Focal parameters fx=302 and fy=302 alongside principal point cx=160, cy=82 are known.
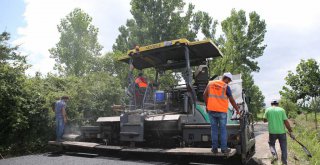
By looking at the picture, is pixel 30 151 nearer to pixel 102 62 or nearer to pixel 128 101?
pixel 128 101

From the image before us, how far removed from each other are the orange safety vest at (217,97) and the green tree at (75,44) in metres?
31.3

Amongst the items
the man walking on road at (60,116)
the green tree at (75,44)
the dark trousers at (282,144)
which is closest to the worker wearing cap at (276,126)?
the dark trousers at (282,144)

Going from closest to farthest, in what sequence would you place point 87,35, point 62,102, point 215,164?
point 215,164, point 62,102, point 87,35

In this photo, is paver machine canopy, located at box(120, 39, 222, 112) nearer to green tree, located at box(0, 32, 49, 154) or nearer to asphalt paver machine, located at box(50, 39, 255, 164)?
asphalt paver machine, located at box(50, 39, 255, 164)

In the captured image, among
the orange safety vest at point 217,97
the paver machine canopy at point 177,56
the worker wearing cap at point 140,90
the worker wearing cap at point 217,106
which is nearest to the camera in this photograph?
the worker wearing cap at point 217,106

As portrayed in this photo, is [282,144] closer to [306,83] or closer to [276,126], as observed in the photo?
[276,126]

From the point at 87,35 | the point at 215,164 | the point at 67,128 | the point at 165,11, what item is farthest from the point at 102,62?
the point at 215,164

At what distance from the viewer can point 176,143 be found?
22.6ft

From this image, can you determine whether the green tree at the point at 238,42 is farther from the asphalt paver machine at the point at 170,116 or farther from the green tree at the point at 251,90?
the asphalt paver machine at the point at 170,116

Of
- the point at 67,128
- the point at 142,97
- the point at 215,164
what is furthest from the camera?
the point at 67,128

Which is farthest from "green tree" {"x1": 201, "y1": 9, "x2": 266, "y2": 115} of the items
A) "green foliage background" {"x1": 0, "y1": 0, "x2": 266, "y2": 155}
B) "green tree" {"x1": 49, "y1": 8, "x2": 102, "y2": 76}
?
"green tree" {"x1": 49, "y1": 8, "x2": 102, "y2": 76}

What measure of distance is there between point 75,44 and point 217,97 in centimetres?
3345

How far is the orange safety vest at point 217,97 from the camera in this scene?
5.77 metres

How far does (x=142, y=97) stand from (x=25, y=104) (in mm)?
3422
